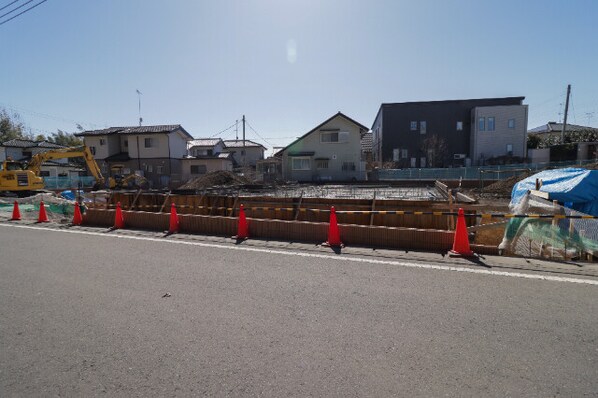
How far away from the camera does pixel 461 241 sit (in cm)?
623

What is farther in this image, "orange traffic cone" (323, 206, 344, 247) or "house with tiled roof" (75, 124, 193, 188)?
"house with tiled roof" (75, 124, 193, 188)

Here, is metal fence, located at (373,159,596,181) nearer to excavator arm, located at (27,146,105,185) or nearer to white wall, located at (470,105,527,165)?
white wall, located at (470,105,527,165)

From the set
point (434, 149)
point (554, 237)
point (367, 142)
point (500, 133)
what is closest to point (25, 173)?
point (554, 237)

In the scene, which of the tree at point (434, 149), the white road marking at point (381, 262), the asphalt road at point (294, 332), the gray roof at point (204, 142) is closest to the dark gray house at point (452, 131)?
the tree at point (434, 149)

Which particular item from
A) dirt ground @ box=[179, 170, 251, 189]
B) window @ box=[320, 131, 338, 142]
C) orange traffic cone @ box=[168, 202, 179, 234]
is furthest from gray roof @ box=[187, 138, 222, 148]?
orange traffic cone @ box=[168, 202, 179, 234]

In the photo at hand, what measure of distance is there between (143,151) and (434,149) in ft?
116

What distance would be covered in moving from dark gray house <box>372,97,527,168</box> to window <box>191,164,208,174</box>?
22.9 meters

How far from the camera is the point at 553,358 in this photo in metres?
2.89

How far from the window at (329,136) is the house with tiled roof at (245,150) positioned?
21963mm

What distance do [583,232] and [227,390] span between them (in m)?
6.64

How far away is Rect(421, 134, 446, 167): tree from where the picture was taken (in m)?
40.5

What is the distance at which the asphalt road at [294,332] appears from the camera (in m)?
2.62

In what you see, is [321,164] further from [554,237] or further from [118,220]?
[554,237]

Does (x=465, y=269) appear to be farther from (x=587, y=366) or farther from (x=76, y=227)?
(x=76, y=227)
